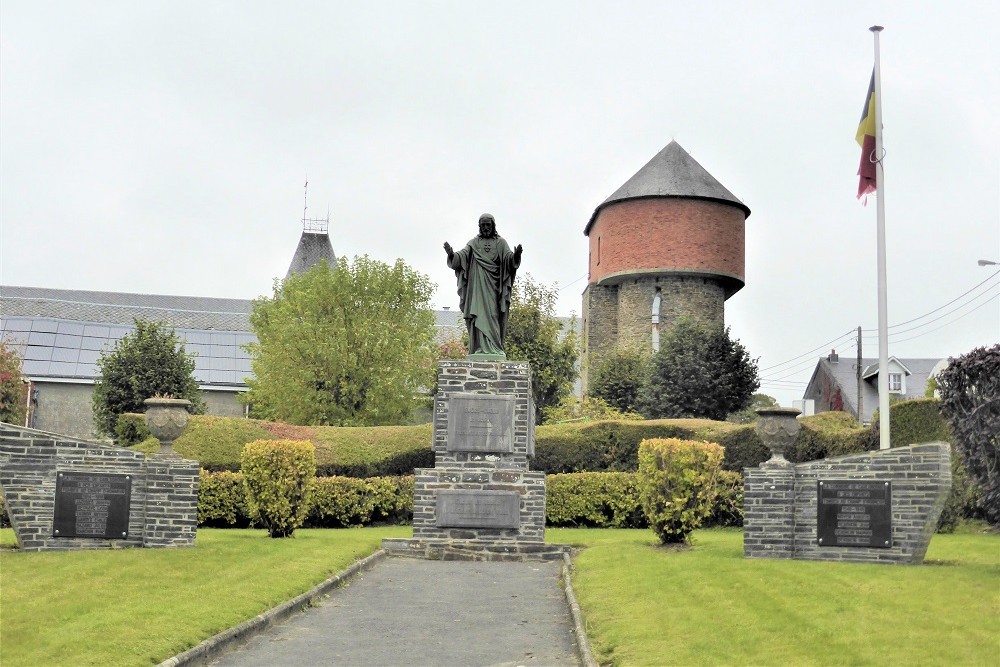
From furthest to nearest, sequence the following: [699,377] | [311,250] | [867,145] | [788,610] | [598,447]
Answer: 1. [311,250]
2. [699,377]
3. [598,447]
4. [867,145]
5. [788,610]

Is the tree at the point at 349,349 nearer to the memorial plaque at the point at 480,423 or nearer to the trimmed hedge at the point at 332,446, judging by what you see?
the trimmed hedge at the point at 332,446

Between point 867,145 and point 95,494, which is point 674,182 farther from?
point 95,494

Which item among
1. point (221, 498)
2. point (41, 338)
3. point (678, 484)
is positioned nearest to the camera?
point (678, 484)

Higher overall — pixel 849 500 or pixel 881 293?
pixel 881 293

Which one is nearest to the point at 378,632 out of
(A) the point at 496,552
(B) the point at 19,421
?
(A) the point at 496,552

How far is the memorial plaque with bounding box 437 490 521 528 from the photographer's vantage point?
1736 cm

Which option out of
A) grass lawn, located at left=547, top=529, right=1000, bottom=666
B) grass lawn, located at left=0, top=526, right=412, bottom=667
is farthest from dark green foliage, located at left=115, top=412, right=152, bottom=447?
grass lawn, located at left=547, top=529, right=1000, bottom=666

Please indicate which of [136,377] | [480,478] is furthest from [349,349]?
[480,478]

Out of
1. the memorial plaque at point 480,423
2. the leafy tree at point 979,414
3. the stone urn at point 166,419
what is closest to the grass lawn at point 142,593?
the stone urn at point 166,419

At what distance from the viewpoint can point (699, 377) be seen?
145 ft

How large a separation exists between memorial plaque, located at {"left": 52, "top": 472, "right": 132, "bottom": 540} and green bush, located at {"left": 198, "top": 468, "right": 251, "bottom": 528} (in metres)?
7.51

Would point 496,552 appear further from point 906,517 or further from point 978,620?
point 978,620

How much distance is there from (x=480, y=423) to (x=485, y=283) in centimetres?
229

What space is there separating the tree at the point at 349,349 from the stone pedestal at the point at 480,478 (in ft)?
59.9
